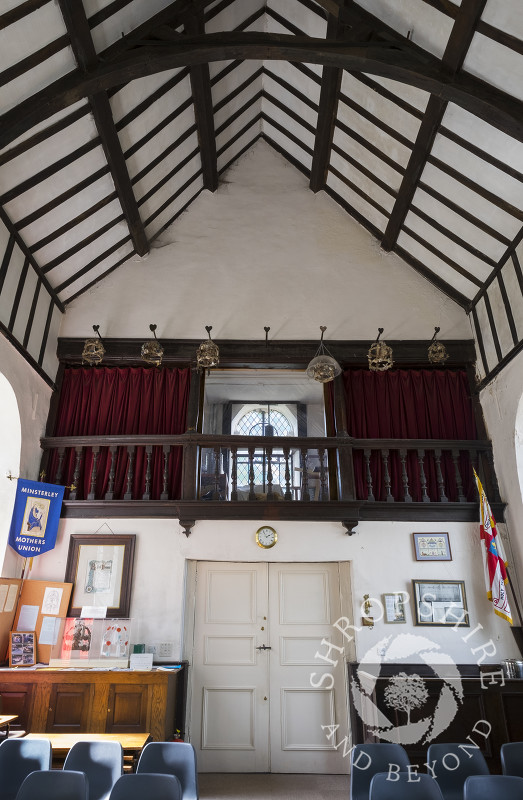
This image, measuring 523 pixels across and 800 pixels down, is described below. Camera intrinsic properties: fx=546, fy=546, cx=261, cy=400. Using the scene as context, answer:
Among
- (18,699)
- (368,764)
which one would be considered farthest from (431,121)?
(18,699)

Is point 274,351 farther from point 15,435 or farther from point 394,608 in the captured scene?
point 394,608

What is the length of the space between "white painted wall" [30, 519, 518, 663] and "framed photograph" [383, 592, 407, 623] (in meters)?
0.08

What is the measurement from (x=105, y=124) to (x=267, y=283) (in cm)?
319

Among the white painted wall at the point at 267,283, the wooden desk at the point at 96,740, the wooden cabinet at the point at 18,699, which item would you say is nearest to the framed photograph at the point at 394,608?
the wooden desk at the point at 96,740

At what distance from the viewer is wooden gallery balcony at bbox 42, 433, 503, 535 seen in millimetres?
6871

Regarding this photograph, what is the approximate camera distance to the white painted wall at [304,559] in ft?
21.2

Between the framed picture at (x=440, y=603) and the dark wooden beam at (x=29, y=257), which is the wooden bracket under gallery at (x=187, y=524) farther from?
the dark wooden beam at (x=29, y=257)

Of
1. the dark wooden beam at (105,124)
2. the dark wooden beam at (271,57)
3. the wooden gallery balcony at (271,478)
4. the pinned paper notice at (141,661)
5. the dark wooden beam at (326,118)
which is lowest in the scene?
the pinned paper notice at (141,661)

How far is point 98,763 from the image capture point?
3818 mm

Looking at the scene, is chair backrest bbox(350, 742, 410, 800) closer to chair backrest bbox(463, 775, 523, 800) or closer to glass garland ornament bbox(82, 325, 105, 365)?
chair backrest bbox(463, 775, 523, 800)

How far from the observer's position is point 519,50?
184 inches

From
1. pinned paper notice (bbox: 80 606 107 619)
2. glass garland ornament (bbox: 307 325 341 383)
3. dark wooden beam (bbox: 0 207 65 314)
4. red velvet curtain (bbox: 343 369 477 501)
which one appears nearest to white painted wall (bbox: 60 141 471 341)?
dark wooden beam (bbox: 0 207 65 314)

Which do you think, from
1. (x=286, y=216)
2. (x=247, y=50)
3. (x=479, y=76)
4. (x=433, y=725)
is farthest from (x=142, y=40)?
(x=433, y=725)

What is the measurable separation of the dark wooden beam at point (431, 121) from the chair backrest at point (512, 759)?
18.7 ft
